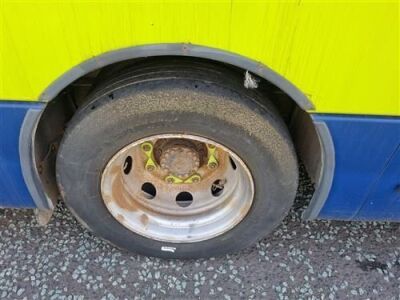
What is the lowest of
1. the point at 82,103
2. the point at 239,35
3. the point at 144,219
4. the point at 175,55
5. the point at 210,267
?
the point at 210,267

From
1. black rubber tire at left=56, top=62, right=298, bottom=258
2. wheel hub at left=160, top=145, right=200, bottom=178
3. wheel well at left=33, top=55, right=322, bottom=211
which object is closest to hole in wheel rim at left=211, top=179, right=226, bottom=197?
wheel hub at left=160, top=145, right=200, bottom=178

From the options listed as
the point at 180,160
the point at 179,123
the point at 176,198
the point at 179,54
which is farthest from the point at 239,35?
the point at 176,198

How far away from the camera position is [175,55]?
5.73 ft

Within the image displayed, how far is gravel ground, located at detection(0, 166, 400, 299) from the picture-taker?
89.4 inches

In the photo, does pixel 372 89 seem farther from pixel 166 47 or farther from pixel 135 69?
pixel 135 69

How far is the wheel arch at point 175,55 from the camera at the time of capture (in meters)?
1.66

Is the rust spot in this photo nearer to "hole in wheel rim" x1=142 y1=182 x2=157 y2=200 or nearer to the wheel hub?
"hole in wheel rim" x1=142 y1=182 x2=157 y2=200

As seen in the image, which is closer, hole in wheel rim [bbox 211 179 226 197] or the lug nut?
the lug nut

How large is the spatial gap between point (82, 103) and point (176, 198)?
26.0 inches

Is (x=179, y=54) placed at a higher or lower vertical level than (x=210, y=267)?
higher

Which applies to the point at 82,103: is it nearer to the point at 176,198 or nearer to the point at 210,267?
the point at 176,198

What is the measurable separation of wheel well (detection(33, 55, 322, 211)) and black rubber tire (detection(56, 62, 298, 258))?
0.26ft

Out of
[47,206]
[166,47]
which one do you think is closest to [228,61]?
[166,47]

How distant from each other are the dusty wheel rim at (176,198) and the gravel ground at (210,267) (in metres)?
0.21
